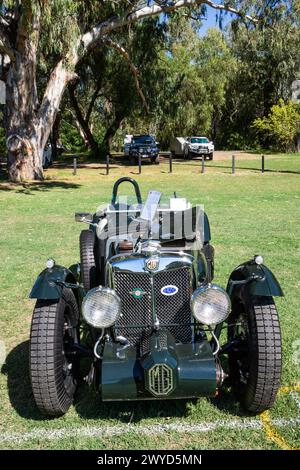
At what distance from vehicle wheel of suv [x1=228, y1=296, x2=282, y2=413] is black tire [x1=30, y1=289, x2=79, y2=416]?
1.26 meters

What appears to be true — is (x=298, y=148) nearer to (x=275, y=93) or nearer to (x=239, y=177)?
(x=275, y=93)

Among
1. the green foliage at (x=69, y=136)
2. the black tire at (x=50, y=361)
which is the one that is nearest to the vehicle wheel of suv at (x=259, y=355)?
the black tire at (x=50, y=361)

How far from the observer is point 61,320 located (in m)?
3.52

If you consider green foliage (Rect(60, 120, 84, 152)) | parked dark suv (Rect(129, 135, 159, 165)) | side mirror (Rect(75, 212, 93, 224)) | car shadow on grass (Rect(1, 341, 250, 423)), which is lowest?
car shadow on grass (Rect(1, 341, 250, 423))

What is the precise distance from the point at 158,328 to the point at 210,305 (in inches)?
17.3

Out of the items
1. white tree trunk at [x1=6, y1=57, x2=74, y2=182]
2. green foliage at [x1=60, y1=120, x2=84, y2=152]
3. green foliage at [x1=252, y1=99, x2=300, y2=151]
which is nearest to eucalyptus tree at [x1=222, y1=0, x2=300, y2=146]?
green foliage at [x1=252, y1=99, x2=300, y2=151]

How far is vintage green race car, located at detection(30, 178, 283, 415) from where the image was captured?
3.05m

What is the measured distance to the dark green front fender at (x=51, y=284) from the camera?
137 inches

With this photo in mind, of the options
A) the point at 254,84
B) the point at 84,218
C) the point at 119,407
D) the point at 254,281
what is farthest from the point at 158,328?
the point at 254,84

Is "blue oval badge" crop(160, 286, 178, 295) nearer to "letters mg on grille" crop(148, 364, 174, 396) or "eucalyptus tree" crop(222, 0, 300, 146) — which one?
"letters mg on grille" crop(148, 364, 174, 396)

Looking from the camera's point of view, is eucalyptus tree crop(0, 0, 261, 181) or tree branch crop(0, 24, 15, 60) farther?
eucalyptus tree crop(0, 0, 261, 181)

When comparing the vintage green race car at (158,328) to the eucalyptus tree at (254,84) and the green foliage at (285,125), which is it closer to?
the eucalyptus tree at (254,84)

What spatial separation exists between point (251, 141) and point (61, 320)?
142 feet

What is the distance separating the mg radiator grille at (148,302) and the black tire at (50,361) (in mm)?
443
